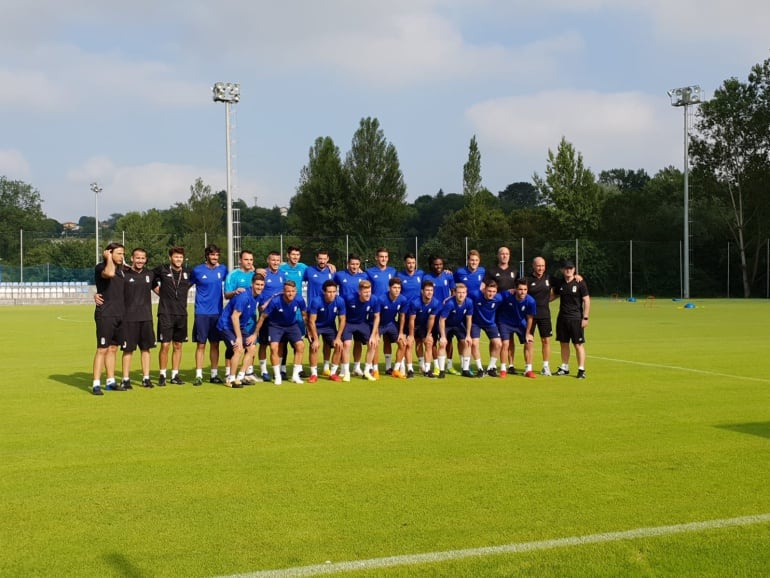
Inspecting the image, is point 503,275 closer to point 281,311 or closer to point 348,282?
point 348,282

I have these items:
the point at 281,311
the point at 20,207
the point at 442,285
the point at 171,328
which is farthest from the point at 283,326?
the point at 20,207

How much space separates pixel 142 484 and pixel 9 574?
1.72m

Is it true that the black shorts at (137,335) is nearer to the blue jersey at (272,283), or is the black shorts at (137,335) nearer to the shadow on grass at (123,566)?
the blue jersey at (272,283)

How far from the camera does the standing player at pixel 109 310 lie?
33.4 ft

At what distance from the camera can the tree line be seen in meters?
50.6

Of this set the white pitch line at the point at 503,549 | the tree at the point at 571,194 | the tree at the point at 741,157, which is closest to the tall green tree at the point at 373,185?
the tree at the point at 571,194

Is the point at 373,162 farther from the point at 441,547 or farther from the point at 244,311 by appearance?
the point at 441,547

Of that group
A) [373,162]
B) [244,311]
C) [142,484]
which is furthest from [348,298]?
[373,162]

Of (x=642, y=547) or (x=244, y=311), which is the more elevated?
(x=244, y=311)

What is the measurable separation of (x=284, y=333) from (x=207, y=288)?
1.30m

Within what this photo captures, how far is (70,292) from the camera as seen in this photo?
45094mm

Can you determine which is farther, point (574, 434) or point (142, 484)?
point (574, 434)

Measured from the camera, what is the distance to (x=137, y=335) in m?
10.7

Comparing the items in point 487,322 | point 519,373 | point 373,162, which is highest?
point 373,162
